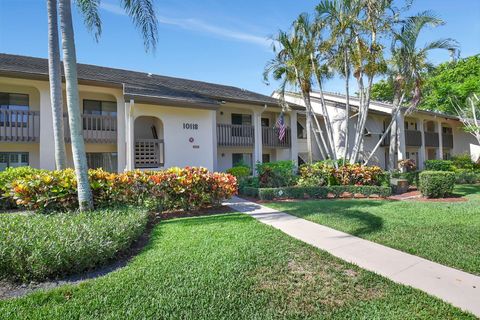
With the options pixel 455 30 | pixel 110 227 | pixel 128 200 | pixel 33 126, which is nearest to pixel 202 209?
pixel 128 200

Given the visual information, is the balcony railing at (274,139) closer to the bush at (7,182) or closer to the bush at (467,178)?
the bush at (467,178)

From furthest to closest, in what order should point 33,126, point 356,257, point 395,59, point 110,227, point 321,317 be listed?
1. point 395,59
2. point 33,126
3. point 110,227
4. point 356,257
5. point 321,317

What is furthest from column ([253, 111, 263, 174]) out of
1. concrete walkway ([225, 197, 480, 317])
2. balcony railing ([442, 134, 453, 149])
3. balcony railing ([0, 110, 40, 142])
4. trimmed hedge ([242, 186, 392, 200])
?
balcony railing ([442, 134, 453, 149])

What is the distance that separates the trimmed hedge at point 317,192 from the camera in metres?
11.8

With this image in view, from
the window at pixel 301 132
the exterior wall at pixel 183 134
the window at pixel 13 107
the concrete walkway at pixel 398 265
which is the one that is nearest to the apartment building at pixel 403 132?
the window at pixel 301 132

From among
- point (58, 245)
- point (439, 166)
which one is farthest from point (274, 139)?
point (58, 245)

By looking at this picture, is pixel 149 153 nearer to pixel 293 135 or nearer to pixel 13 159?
pixel 13 159

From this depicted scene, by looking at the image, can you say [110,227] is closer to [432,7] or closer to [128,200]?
[128,200]

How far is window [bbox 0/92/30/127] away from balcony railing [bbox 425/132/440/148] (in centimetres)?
3372

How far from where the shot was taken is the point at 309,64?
15.6m

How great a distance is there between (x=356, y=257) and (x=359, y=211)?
4255 millimetres

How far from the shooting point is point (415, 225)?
7.05 m

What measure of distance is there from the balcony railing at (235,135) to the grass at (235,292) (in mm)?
12210

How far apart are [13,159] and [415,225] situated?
56.5ft
